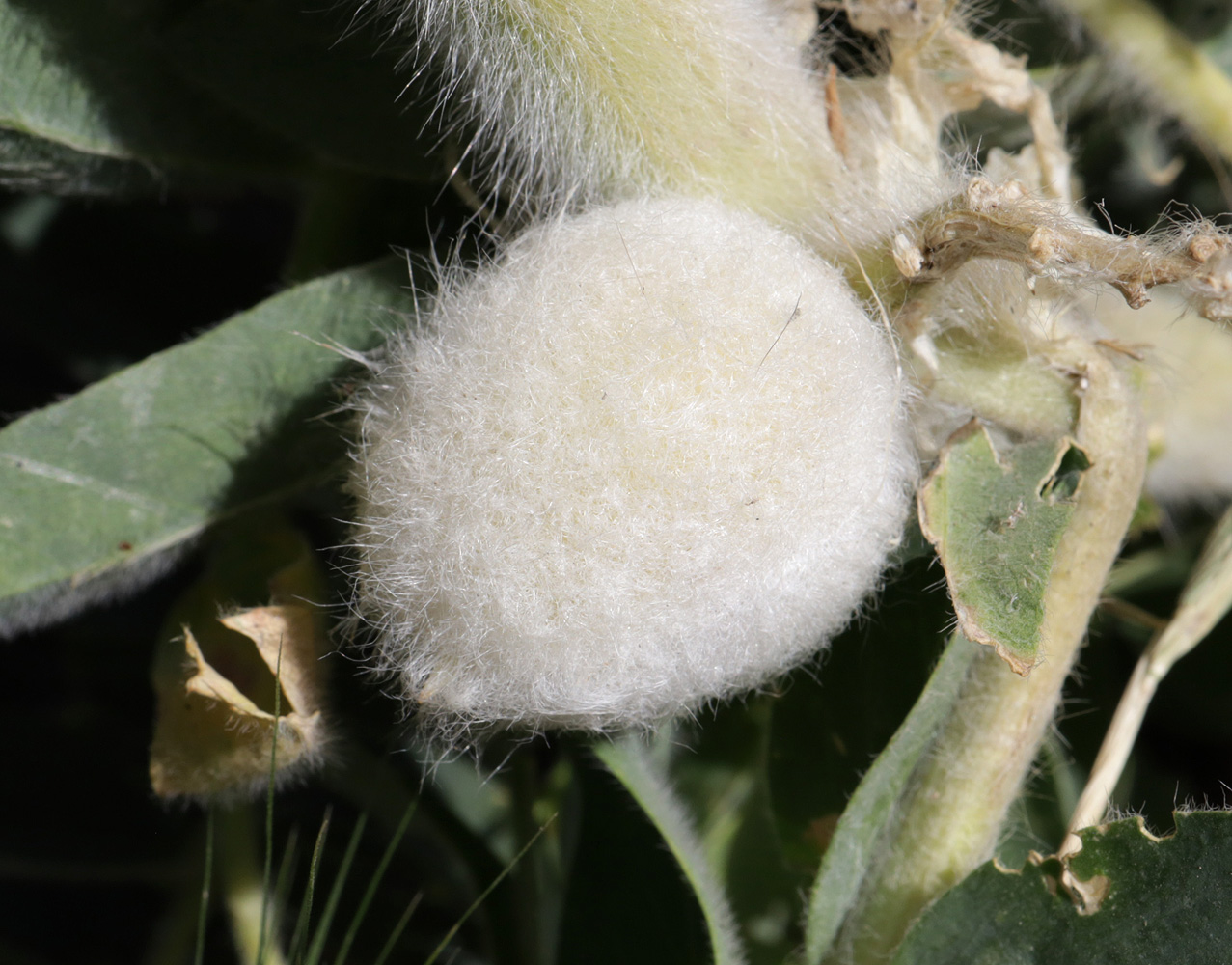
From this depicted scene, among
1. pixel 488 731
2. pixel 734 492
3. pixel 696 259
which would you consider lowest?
pixel 488 731

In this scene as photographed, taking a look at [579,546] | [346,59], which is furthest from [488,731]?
[346,59]

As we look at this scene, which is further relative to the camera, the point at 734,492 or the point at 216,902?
the point at 216,902

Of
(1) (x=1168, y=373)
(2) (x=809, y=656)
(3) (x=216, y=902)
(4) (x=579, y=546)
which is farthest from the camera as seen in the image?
(3) (x=216, y=902)

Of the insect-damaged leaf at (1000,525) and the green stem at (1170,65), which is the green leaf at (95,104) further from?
the green stem at (1170,65)

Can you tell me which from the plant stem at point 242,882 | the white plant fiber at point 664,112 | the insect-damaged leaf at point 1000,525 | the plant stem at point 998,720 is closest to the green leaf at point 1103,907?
Answer: the plant stem at point 998,720

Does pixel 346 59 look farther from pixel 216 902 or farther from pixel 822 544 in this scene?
pixel 216 902

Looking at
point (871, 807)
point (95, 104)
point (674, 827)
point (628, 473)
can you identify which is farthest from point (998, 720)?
point (95, 104)
